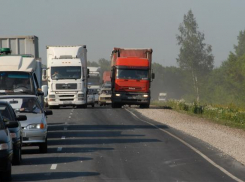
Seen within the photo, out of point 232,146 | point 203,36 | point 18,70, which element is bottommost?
point 232,146

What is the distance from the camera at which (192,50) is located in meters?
133

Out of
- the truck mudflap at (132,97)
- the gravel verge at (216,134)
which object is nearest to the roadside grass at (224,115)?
the gravel verge at (216,134)

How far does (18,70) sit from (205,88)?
130342mm

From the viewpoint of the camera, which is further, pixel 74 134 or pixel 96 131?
Answer: pixel 96 131

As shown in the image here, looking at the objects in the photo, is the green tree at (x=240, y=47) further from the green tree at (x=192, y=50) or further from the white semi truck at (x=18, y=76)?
the white semi truck at (x=18, y=76)

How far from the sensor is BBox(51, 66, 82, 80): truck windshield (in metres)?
49.6

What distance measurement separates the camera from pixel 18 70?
89.9ft

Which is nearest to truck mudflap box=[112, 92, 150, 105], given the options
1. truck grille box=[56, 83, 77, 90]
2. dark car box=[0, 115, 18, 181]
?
truck grille box=[56, 83, 77, 90]

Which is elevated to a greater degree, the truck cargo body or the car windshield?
the truck cargo body

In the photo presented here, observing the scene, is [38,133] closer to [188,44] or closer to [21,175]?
[21,175]

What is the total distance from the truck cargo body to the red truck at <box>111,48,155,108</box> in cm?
225

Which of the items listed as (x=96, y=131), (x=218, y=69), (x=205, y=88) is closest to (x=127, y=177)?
(x=96, y=131)

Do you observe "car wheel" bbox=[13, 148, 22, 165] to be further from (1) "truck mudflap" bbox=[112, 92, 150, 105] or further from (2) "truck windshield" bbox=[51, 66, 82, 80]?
(1) "truck mudflap" bbox=[112, 92, 150, 105]

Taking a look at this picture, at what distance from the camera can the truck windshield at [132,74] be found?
167 ft
